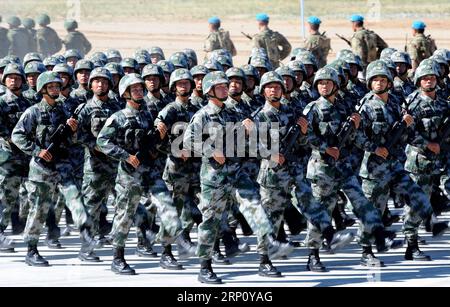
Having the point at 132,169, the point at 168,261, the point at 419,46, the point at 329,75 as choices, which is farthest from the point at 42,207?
the point at 419,46

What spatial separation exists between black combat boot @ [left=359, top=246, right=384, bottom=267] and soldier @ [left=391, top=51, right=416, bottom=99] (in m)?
3.64

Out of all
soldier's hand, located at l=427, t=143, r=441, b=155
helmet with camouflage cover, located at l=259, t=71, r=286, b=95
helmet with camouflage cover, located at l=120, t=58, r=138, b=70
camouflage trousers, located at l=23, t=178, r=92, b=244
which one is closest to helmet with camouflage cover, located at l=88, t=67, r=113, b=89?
camouflage trousers, located at l=23, t=178, r=92, b=244

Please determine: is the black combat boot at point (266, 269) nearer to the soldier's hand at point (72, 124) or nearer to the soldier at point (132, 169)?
the soldier at point (132, 169)

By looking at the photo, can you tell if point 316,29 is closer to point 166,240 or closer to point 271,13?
point 166,240

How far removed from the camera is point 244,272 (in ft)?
51.4

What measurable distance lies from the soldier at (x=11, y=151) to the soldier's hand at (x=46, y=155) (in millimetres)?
1486

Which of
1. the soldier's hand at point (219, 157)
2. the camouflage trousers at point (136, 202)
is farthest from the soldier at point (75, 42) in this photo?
the soldier's hand at point (219, 157)

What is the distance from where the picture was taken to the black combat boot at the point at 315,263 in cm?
1562

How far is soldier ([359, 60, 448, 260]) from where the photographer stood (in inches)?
625

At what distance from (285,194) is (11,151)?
3.82m

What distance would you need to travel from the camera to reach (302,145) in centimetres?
1625

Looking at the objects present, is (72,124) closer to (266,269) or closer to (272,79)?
(272,79)

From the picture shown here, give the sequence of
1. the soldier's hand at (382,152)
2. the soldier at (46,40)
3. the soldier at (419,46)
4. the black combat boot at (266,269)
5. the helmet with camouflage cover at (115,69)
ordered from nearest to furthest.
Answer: the black combat boot at (266,269) → the soldier's hand at (382,152) → the helmet with camouflage cover at (115,69) → the soldier at (419,46) → the soldier at (46,40)

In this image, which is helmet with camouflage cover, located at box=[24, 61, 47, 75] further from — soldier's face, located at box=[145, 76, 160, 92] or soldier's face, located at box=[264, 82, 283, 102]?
soldier's face, located at box=[264, 82, 283, 102]
